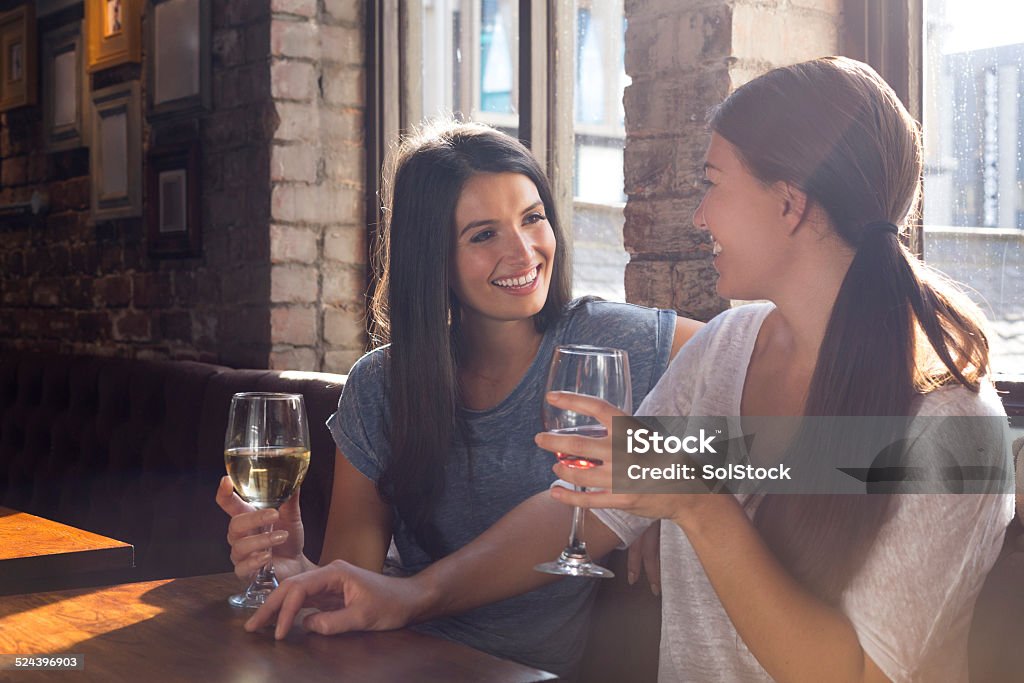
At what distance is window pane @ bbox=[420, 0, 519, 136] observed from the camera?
259 centimetres

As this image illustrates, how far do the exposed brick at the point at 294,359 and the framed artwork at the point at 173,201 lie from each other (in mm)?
450

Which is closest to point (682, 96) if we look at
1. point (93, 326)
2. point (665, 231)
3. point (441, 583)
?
point (665, 231)

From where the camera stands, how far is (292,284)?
9.50 feet

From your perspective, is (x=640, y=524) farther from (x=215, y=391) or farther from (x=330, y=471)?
(x=215, y=391)

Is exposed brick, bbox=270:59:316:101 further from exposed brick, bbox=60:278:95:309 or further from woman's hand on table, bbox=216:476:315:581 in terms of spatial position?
woman's hand on table, bbox=216:476:315:581

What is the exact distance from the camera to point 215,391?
8.54ft

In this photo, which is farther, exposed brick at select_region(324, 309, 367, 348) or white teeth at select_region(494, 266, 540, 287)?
exposed brick at select_region(324, 309, 367, 348)

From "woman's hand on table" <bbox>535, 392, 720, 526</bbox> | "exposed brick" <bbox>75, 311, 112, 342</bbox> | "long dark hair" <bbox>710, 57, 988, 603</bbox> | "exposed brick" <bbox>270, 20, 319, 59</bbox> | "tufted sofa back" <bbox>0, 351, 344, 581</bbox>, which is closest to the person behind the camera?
"woman's hand on table" <bbox>535, 392, 720, 526</bbox>

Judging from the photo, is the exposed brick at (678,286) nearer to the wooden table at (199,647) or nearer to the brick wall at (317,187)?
the wooden table at (199,647)

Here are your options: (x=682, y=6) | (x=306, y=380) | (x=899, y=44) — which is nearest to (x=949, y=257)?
(x=899, y=44)

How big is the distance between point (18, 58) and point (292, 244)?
1.76m

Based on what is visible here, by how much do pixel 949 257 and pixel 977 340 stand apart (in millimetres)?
792

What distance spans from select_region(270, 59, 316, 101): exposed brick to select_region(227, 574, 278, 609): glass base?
1.86 meters

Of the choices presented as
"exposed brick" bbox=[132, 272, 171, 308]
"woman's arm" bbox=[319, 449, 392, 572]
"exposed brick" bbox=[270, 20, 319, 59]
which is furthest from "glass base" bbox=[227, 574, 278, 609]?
"exposed brick" bbox=[132, 272, 171, 308]
